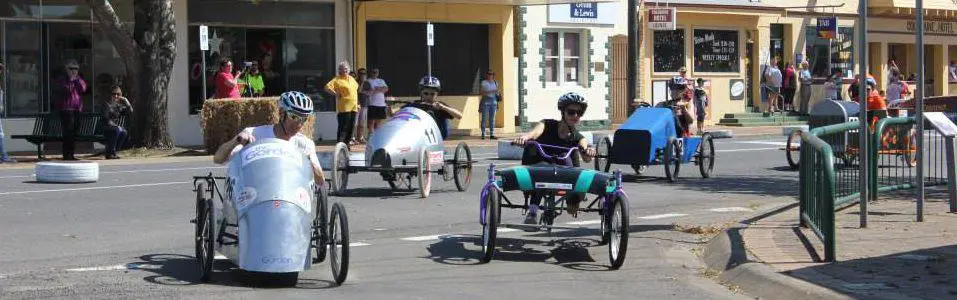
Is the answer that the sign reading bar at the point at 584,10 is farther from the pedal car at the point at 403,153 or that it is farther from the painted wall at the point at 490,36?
the pedal car at the point at 403,153

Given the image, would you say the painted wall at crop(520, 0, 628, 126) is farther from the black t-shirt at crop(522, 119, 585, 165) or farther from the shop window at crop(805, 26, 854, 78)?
the black t-shirt at crop(522, 119, 585, 165)

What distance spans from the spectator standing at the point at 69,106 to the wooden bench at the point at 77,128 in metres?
0.11

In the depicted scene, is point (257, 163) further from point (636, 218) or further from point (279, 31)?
point (279, 31)

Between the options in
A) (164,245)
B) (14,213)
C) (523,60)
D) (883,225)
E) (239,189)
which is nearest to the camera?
(239,189)

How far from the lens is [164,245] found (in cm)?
1235

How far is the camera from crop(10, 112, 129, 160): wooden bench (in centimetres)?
2506

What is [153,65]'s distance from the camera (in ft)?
85.1

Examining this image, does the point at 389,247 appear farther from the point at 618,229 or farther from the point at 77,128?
the point at 77,128

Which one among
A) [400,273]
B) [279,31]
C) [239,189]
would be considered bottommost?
[400,273]

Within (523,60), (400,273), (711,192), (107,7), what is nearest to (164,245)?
(400,273)

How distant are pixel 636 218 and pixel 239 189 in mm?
6323

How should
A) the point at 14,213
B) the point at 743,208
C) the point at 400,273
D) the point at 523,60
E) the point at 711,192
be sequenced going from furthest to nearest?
1. the point at 523,60
2. the point at 711,192
3. the point at 743,208
4. the point at 14,213
5. the point at 400,273

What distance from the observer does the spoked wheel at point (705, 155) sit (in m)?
20.6

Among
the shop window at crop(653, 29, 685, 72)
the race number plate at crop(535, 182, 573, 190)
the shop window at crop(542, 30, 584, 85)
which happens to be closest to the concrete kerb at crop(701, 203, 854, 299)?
the race number plate at crop(535, 182, 573, 190)
